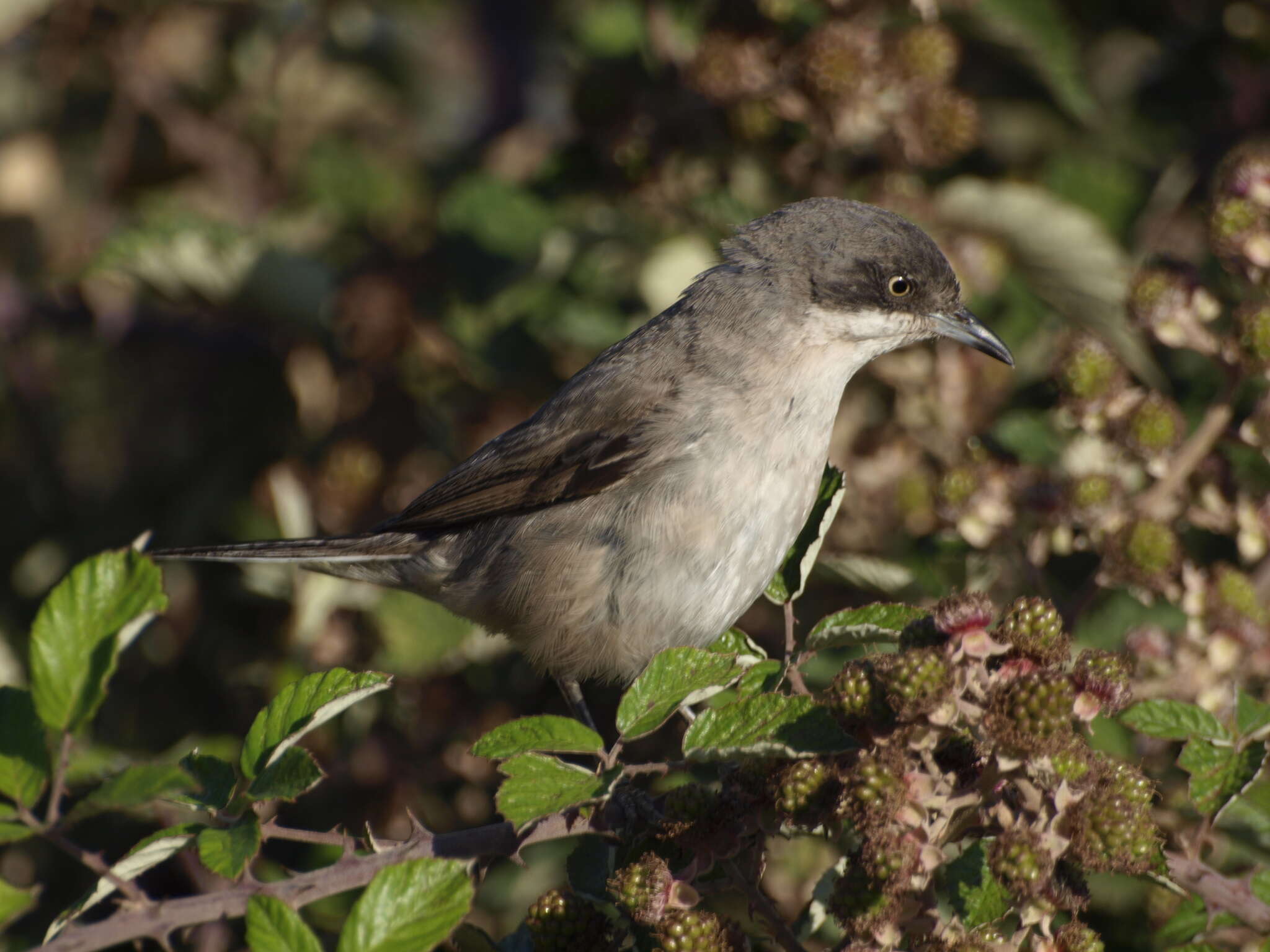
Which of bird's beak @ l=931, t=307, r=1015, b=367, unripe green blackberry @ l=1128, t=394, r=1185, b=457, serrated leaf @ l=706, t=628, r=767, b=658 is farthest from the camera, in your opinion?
bird's beak @ l=931, t=307, r=1015, b=367

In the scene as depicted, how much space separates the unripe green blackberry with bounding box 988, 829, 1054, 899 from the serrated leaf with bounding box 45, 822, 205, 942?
4.61ft

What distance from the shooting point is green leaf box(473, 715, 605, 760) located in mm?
2123

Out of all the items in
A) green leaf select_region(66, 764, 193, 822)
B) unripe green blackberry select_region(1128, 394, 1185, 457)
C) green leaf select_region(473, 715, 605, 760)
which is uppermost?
green leaf select_region(66, 764, 193, 822)

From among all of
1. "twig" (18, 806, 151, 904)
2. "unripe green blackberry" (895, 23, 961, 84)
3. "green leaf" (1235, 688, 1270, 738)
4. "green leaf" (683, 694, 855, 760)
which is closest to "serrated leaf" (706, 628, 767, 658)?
"green leaf" (683, 694, 855, 760)

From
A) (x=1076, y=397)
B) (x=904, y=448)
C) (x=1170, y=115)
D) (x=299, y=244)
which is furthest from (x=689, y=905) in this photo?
(x=1170, y=115)

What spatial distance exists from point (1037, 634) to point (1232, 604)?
1.01 metres

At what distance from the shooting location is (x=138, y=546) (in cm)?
229

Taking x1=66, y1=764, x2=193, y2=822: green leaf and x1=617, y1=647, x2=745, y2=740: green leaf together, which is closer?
x1=66, y1=764, x2=193, y2=822: green leaf

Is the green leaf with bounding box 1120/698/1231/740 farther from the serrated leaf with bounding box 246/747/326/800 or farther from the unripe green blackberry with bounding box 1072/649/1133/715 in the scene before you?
the serrated leaf with bounding box 246/747/326/800

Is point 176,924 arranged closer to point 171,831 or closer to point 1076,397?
point 171,831

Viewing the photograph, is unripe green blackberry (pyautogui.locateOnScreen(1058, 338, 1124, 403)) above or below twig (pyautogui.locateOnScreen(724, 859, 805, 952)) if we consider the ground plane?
above

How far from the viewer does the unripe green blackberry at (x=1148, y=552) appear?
9.02 feet

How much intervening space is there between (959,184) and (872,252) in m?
0.67

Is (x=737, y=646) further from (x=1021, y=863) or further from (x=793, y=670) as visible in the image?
(x=1021, y=863)
